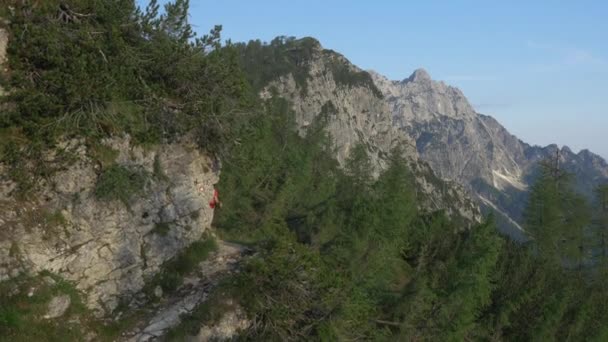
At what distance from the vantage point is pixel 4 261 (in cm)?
1225

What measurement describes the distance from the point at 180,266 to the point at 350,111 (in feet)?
446

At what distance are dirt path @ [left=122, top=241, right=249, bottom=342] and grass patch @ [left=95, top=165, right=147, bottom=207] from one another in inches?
127

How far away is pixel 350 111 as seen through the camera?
149125 mm

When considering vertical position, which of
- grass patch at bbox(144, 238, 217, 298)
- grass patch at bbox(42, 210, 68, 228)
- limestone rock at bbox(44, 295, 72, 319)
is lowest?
limestone rock at bbox(44, 295, 72, 319)

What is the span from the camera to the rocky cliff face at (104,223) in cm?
1283

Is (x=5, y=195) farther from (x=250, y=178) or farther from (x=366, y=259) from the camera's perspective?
(x=250, y=178)

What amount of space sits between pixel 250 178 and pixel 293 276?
48.4ft

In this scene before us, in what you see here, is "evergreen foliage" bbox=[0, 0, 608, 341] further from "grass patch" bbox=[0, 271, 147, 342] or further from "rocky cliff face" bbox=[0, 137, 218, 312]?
"rocky cliff face" bbox=[0, 137, 218, 312]

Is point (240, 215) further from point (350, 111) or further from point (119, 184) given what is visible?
point (350, 111)

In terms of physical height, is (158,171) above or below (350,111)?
below

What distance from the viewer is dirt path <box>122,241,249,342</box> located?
13.5 metres

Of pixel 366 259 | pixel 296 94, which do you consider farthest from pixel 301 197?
pixel 296 94

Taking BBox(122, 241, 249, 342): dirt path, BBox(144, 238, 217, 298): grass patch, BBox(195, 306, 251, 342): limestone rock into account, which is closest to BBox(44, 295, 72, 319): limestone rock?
BBox(122, 241, 249, 342): dirt path

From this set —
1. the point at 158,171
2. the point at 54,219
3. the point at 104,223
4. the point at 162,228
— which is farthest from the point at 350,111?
the point at 54,219
